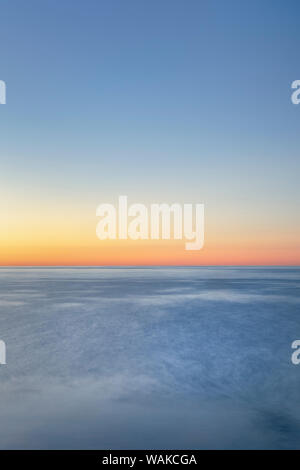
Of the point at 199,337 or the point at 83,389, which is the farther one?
the point at 199,337

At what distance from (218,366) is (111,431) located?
4285 millimetres

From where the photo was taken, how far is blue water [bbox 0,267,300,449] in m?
5.48

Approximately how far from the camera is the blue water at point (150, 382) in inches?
216

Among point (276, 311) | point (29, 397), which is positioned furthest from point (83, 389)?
point (276, 311)

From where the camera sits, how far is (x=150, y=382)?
7.96 metres

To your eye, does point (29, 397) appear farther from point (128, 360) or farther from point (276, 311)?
point (276, 311)

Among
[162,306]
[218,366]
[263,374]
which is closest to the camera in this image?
[263,374]

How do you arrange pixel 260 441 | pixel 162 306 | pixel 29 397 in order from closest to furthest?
pixel 260 441 < pixel 29 397 < pixel 162 306
